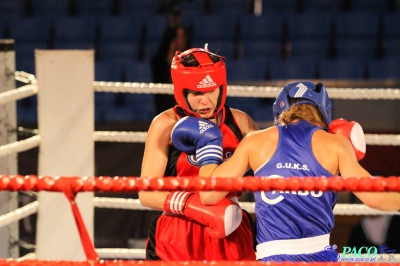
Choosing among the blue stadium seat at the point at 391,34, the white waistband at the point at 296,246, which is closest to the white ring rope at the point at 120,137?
the white waistband at the point at 296,246

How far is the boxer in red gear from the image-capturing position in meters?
1.92

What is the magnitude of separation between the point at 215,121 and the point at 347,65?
147 inches

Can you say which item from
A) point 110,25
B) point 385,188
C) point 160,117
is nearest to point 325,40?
point 110,25

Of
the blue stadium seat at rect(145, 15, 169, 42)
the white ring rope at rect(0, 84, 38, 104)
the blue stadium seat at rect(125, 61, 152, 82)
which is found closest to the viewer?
the white ring rope at rect(0, 84, 38, 104)

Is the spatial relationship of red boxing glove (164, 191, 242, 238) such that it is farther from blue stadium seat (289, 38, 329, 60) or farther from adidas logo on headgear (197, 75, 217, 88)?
blue stadium seat (289, 38, 329, 60)

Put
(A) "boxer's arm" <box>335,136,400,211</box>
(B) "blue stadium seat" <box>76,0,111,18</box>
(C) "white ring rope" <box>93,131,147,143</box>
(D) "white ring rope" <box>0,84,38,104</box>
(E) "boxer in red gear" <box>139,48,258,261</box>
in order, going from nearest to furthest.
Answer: (A) "boxer's arm" <box>335,136,400,211</box>
(E) "boxer in red gear" <box>139,48,258,261</box>
(D) "white ring rope" <box>0,84,38,104</box>
(C) "white ring rope" <box>93,131,147,143</box>
(B) "blue stadium seat" <box>76,0,111,18</box>

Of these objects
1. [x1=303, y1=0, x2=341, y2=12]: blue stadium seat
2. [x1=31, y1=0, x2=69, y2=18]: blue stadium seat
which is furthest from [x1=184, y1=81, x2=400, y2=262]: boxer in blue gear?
[x1=31, y1=0, x2=69, y2=18]: blue stadium seat

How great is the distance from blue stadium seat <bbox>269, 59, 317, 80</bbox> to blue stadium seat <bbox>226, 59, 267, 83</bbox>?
3.2 inches

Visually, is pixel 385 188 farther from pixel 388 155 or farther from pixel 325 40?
pixel 325 40

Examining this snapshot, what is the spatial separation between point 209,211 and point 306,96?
0.41m

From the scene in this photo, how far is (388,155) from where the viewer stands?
336 centimetres

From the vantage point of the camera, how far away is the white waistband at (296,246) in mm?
1706

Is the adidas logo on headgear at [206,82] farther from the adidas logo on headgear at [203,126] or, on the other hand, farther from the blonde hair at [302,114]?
the blonde hair at [302,114]

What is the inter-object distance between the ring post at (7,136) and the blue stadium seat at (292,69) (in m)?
3.17
